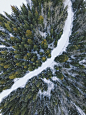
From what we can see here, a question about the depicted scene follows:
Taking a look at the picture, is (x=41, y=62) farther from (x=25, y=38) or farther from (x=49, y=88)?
(x=25, y=38)

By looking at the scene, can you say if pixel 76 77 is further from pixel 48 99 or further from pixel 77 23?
pixel 77 23

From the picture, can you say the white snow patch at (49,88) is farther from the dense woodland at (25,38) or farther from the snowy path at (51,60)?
the dense woodland at (25,38)

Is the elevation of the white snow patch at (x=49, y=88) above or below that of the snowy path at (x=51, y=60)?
below

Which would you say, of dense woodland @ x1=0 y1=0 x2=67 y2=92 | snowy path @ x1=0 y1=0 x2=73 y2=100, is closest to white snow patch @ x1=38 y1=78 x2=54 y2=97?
snowy path @ x1=0 y1=0 x2=73 y2=100

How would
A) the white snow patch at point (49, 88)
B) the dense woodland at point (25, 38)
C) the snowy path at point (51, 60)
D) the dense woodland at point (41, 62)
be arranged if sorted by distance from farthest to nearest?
the snowy path at point (51, 60) < the white snow patch at point (49, 88) < the dense woodland at point (25, 38) < the dense woodland at point (41, 62)

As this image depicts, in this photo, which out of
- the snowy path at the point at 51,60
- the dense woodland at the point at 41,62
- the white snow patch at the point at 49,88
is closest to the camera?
the dense woodland at the point at 41,62

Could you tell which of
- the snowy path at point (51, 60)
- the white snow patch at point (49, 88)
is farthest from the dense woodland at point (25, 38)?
the white snow patch at point (49, 88)

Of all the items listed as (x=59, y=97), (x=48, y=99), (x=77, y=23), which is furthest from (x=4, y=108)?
(x=77, y=23)

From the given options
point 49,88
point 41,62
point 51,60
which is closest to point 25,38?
point 41,62

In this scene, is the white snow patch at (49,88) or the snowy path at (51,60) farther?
the snowy path at (51,60)

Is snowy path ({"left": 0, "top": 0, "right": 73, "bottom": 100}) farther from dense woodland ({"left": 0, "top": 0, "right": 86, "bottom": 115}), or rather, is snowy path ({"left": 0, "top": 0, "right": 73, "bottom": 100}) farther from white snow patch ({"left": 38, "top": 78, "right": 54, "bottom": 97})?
white snow patch ({"left": 38, "top": 78, "right": 54, "bottom": 97})
